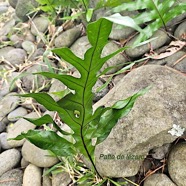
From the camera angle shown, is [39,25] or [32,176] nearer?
[32,176]

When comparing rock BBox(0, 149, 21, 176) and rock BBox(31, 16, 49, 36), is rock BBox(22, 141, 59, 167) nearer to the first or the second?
rock BBox(0, 149, 21, 176)

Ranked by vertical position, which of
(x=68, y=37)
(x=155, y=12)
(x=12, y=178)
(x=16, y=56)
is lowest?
(x=12, y=178)

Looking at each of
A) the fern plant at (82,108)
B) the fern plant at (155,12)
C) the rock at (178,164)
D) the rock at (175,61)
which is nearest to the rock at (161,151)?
the rock at (178,164)

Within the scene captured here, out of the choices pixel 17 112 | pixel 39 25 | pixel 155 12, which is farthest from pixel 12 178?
pixel 39 25

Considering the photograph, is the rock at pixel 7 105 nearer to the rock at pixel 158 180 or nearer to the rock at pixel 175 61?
the rock at pixel 175 61

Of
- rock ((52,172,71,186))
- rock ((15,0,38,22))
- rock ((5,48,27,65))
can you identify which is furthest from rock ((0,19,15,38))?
rock ((52,172,71,186))

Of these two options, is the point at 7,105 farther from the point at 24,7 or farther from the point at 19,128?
the point at 24,7

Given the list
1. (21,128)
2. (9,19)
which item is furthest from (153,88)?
(9,19)
